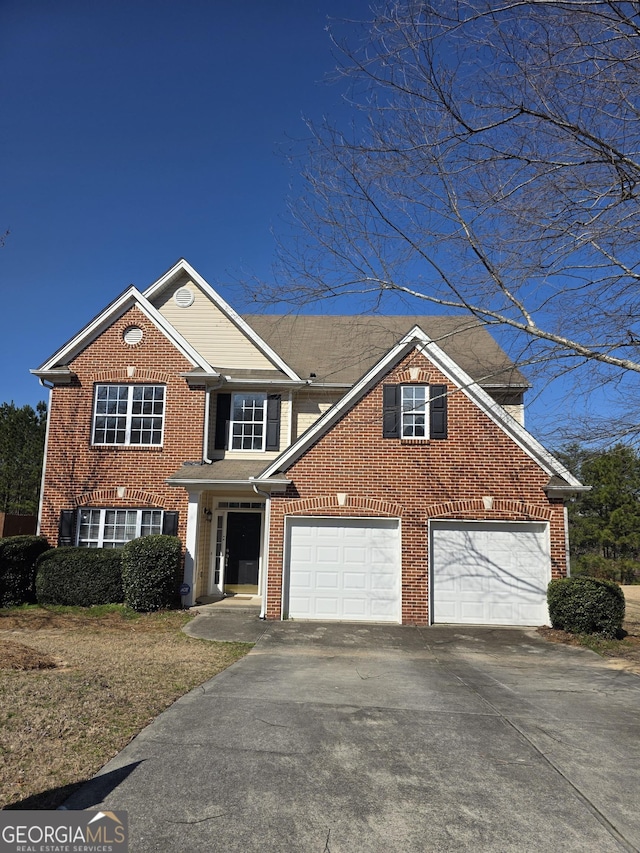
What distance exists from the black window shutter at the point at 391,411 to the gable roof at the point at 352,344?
2.60m

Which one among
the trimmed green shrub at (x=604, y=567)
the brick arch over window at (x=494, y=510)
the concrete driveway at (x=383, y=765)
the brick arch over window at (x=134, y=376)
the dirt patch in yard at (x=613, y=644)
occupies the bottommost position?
the dirt patch in yard at (x=613, y=644)

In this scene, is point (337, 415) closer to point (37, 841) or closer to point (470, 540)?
point (470, 540)

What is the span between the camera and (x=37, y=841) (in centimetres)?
369

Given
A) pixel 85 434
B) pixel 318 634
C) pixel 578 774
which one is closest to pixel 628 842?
pixel 578 774

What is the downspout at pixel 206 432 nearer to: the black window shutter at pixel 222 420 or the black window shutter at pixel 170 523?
the black window shutter at pixel 222 420

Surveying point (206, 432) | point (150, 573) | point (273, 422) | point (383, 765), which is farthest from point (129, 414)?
point (383, 765)

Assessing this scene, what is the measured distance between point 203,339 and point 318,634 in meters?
9.49

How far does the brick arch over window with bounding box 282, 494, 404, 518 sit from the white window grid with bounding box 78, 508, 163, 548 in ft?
13.2

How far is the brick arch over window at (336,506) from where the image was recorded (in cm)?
1312

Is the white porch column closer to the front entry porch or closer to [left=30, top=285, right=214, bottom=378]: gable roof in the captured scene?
the front entry porch

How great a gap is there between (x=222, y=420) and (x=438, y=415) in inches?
239

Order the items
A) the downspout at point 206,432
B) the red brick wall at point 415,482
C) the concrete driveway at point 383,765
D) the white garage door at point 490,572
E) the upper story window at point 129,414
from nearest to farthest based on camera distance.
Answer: the concrete driveway at point 383,765
the white garage door at point 490,572
the red brick wall at point 415,482
the downspout at point 206,432
the upper story window at point 129,414

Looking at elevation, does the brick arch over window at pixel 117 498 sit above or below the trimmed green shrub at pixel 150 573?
above

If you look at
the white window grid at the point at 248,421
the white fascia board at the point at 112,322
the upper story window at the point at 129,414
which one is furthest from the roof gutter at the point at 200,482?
the white fascia board at the point at 112,322
